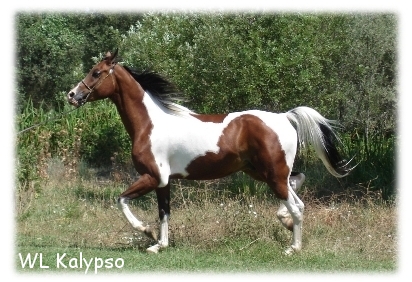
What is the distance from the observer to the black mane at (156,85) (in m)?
9.25

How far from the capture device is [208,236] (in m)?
9.09

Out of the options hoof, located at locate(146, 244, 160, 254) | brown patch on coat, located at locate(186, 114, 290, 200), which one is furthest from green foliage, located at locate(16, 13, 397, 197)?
hoof, located at locate(146, 244, 160, 254)

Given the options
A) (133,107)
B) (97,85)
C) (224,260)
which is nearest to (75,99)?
(97,85)

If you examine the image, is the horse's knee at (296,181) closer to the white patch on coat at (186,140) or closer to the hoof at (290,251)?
the white patch on coat at (186,140)

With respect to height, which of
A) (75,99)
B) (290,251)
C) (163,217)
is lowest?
(290,251)

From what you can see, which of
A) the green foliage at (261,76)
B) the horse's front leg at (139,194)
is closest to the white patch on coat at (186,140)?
the horse's front leg at (139,194)

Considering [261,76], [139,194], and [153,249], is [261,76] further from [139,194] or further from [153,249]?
[153,249]

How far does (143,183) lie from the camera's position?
8.70 m

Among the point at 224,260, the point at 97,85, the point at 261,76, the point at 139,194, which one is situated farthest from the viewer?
the point at 261,76

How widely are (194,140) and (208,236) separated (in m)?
1.29

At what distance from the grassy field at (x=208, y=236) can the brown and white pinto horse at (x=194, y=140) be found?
15.3 inches

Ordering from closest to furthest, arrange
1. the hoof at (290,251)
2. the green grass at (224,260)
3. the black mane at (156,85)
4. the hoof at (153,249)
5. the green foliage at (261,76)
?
the green grass at (224,260)
the hoof at (290,251)
the hoof at (153,249)
the black mane at (156,85)
the green foliage at (261,76)

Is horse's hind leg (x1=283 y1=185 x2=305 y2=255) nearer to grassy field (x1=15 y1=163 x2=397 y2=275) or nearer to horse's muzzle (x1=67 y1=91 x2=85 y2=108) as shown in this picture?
grassy field (x1=15 y1=163 x2=397 y2=275)
